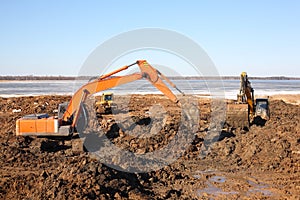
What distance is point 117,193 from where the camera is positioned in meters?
8.40

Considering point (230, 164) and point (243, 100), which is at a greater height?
point (243, 100)

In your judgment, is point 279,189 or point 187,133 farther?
point 187,133

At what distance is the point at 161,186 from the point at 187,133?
580cm

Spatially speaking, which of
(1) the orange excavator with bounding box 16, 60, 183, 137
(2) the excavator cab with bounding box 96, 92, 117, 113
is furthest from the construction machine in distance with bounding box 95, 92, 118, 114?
(1) the orange excavator with bounding box 16, 60, 183, 137

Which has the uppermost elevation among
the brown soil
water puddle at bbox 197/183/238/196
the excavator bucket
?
the excavator bucket

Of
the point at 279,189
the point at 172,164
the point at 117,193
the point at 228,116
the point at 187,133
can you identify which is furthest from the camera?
the point at 228,116

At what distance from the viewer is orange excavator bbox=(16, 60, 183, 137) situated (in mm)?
13328

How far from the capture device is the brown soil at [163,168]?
8.71 meters

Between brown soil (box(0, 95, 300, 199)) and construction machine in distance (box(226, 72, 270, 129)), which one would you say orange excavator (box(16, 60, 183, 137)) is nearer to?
brown soil (box(0, 95, 300, 199))

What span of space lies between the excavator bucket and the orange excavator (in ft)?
14.4

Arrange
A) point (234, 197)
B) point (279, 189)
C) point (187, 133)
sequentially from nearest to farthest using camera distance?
point (234, 197) → point (279, 189) → point (187, 133)

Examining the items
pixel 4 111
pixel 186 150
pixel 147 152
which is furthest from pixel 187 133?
pixel 4 111

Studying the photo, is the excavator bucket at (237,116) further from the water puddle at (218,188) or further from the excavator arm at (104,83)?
the water puddle at (218,188)

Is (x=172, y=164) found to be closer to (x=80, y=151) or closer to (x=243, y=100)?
(x=80, y=151)
